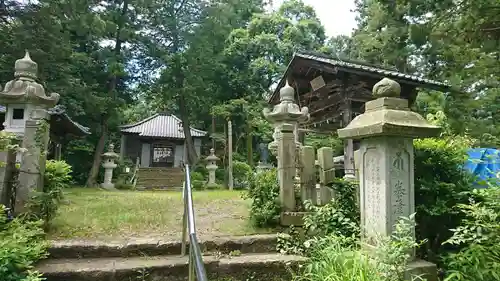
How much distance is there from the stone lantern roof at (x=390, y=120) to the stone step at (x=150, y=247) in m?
1.96

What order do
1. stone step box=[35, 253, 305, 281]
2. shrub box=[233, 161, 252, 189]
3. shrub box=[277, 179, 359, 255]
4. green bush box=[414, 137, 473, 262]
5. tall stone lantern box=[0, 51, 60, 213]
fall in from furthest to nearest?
shrub box=[233, 161, 252, 189]
tall stone lantern box=[0, 51, 60, 213]
shrub box=[277, 179, 359, 255]
green bush box=[414, 137, 473, 262]
stone step box=[35, 253, 305, 281]

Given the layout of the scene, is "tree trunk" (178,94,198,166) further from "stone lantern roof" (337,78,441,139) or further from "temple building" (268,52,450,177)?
"stone lantern roof" (337,78,441,139)

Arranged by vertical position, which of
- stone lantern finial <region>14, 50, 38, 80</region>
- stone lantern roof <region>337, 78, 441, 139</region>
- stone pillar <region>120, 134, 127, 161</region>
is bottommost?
stone lantern roof <region>337, 78, 441, 139</region>

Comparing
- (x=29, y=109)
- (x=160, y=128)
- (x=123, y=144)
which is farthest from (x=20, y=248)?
(x=160, y=128)

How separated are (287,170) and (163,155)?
2458cm

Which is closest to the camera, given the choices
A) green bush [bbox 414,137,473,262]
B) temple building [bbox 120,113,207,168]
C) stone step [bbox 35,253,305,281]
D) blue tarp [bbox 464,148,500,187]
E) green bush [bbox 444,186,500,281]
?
green bush [bbox 444,186,500,281]

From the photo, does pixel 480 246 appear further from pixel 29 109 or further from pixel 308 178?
pixel 29 109

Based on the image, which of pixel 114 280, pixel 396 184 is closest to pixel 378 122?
pixel 396 184

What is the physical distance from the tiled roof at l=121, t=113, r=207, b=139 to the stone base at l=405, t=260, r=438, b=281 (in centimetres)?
2254

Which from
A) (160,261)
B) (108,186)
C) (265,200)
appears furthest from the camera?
(108,186)

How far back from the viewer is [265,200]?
518 cm

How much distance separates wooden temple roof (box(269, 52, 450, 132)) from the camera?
9.11m

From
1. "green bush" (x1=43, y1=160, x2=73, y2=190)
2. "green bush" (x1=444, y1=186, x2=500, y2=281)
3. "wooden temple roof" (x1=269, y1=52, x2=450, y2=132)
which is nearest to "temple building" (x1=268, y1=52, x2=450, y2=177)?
"wooden temple roof" (x1=269, y1=52, x2=450, y2=132)

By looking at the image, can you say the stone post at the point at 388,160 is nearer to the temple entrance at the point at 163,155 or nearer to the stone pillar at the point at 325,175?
the stone pillar at the point at 325,175
